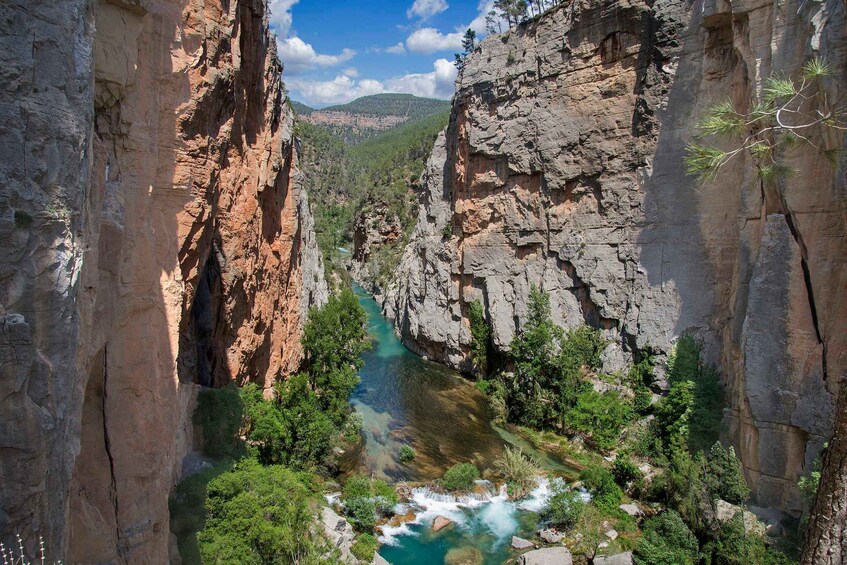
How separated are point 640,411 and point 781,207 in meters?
10.1

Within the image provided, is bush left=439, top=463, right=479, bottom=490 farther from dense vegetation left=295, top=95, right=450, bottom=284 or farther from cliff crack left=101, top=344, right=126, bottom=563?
dense vegetation left=295, top=95, right=450, bottom=284

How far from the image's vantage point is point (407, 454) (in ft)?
64.6

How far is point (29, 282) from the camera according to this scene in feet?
12.9

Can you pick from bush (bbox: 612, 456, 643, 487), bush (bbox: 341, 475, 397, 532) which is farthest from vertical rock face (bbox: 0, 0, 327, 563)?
bush (bbox: 612, 456, 643, 487)

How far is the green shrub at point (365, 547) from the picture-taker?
1307cm

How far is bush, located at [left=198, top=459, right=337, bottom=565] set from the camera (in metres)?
9.77

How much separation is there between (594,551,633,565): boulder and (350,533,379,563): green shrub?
5.76 m

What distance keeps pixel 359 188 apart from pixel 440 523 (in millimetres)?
73222

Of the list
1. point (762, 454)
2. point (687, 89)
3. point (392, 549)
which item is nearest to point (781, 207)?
point (762, 454)

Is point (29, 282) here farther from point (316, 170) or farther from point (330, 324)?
point (316, 170)

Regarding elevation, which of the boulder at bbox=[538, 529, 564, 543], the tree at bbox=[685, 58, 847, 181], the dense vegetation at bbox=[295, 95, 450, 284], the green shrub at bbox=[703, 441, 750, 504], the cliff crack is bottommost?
the boulder at bbox=[538, 529, 564, 543]

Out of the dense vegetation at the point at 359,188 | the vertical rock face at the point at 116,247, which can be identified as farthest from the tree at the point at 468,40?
the vertical rock face at the point at 116,247

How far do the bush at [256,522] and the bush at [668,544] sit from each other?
7738mm

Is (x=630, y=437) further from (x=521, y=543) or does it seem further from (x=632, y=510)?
(x=521, y=543)
